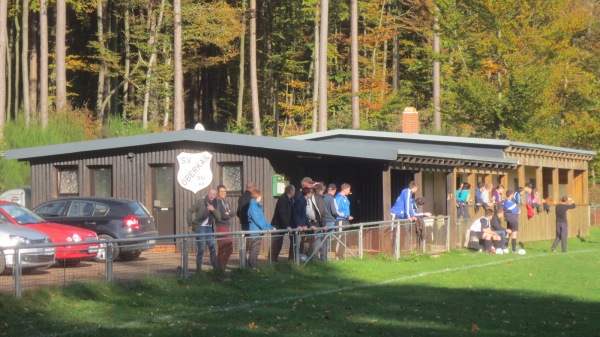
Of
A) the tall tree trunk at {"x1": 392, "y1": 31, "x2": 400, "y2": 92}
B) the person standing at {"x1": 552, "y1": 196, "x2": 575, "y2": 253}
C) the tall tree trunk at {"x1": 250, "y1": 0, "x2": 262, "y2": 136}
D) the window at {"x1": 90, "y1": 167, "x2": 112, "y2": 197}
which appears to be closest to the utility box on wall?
the window at {"x1": 90, "y1": 167, "x2": 112, "y2": 197}

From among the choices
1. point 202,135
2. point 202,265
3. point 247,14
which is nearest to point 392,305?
point 202,265

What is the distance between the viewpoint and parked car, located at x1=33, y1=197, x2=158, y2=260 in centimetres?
2389

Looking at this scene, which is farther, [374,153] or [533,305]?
[374,153]

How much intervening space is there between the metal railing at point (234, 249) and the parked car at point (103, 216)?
430 cm

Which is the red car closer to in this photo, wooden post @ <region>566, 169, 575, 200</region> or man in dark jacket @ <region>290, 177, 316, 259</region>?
man in dark jacket @ <region>290, 177, 316, 259</region>

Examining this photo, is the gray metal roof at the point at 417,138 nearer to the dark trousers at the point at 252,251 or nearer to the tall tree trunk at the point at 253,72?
the dark trousers at the point at 252,251

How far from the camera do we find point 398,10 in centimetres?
6175

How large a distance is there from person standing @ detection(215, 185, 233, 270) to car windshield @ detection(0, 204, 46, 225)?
4.00 metres

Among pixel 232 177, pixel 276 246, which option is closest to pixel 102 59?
pixel 232 177

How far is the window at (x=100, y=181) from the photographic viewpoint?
93.0 feet

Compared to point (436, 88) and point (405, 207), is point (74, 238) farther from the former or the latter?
point (436, 88)

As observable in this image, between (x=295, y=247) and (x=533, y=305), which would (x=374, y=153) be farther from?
(x=533, y=305)

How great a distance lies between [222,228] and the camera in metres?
20.0

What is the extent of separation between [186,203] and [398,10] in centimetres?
3687
